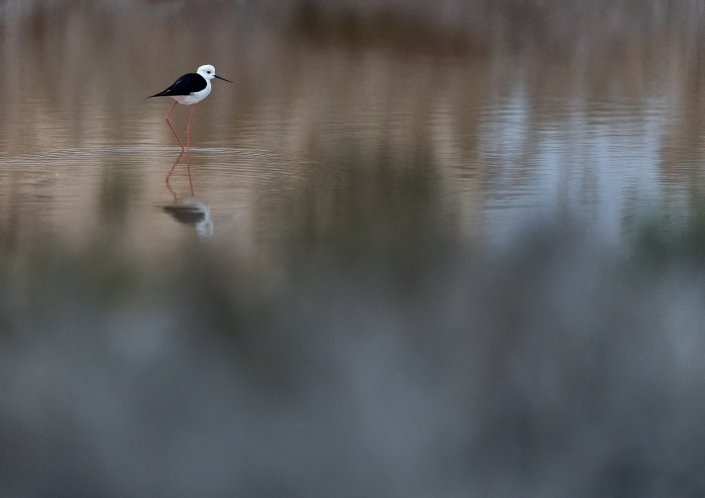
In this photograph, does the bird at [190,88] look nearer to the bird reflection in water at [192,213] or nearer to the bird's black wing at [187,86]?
the bird's black wing at [187,86]

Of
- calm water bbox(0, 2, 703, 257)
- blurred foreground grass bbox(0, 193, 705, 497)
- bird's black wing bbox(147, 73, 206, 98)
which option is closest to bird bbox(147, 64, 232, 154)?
bird's black wing bbox(147, 73, 206, 98)

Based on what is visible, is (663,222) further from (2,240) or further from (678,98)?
(678,98)

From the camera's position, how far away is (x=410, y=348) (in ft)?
19.0

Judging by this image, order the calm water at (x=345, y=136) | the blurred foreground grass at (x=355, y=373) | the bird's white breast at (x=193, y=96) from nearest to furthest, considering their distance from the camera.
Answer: the blurred foreground grass at (x=355, y=373) → the calm water at (x=345, y=136) → the bird's white breast at (x=193, y=96)

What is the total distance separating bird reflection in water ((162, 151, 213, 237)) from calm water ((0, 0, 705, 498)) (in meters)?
0.02

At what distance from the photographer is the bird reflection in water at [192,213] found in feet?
24.1

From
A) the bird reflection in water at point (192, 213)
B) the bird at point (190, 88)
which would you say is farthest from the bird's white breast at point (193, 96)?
the bird reflection in water at point (192, 213)

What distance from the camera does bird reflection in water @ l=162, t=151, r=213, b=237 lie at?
7.35 meters

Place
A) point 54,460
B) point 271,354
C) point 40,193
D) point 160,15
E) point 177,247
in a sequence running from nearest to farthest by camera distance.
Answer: point 54,460 → point 271,354 → point 177,247 → point 40,193 → point 160,15

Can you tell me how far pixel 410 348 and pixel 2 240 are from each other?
9.26ft

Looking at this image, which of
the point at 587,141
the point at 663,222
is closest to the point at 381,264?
the point at 663,222

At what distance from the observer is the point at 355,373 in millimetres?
5562

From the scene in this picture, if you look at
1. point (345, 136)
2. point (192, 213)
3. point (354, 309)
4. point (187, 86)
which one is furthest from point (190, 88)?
point (354, 309)

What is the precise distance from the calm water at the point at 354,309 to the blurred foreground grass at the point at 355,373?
0.01m
